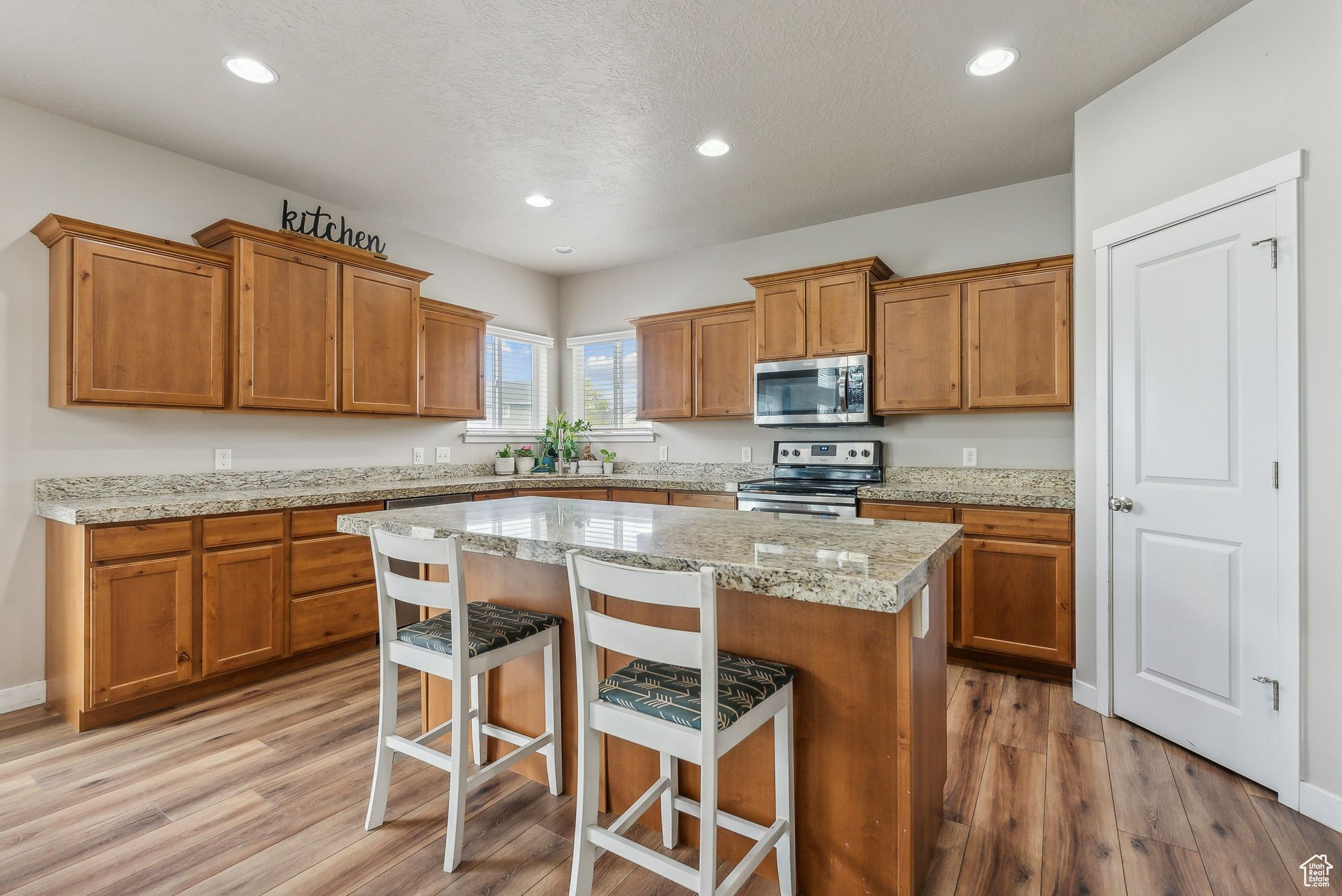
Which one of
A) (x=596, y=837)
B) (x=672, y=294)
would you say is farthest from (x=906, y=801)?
(x=672, y=294)

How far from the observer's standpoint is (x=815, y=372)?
3.98 meters

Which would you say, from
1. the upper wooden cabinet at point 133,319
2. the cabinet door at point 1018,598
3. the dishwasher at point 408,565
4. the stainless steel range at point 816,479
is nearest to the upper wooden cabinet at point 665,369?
the stainless steel range at point 816,479

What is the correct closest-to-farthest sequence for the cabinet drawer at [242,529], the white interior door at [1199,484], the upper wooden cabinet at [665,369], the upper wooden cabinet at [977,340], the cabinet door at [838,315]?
the white interior door at [1199,484] → the cabinet drawer at [242,529] → the upper wooden cabinet at [977,340] → the cabinet door at [838,315] → the upper wooden cabinet at [665,369]

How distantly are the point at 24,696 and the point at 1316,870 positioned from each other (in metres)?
4.80

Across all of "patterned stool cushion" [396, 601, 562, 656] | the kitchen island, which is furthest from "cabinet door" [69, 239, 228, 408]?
"patterned stool cushion" [396, 601, 562, 656]

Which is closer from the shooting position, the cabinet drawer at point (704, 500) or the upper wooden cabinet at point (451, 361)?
the cabinet drawer at point (704, 500)

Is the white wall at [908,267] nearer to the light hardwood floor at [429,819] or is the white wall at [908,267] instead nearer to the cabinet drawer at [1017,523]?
the cabinet drawer at [1017,523]

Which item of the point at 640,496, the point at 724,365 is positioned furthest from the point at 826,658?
the point at 724,365

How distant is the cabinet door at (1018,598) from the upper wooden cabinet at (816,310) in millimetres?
1418

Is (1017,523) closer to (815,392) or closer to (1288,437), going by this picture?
(1288,437)

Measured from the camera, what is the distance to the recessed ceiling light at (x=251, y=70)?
7.95 ft

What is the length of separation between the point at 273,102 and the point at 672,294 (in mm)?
2966

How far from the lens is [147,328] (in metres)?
2.88

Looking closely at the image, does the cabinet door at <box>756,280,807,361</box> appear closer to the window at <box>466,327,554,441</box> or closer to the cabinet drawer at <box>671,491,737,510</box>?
the cabinet drawer at <box>671,491,737,510</box>
